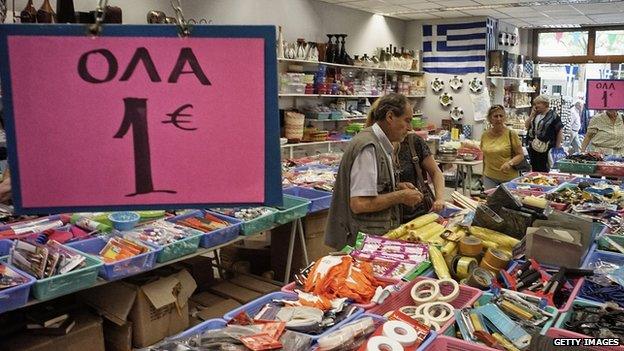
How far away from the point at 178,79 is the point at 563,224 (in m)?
1.99

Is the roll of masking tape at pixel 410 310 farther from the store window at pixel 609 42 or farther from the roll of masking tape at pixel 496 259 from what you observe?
the store window at pixel 609 42

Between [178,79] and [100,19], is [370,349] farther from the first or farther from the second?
[100,19]

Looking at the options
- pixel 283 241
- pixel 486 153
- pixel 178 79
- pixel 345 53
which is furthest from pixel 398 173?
pixel 345 53

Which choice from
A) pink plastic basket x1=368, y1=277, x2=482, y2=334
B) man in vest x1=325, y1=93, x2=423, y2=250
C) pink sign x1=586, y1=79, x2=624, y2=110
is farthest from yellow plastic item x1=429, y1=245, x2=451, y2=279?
pink sign x1=586, y1=79, x2=624, y2=110

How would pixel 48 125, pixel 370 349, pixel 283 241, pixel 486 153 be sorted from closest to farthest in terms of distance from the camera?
pixel 48 125 → pixel 370 349 → pixel 283 241 → pixel 486 153

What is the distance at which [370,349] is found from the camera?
4.91ft

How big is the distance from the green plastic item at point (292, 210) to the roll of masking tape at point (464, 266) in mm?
2031

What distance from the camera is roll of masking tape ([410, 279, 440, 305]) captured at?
1902 millimetres

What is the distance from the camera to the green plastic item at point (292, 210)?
4035 mm

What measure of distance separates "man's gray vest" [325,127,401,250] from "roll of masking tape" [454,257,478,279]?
806 mm

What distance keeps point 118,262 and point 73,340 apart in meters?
0.57

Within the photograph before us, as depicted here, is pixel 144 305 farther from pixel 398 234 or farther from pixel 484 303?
pixel 484 303

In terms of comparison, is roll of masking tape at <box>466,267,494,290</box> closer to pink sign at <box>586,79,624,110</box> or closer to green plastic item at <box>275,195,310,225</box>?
green plastic item at <box>275,195,310,225</box>

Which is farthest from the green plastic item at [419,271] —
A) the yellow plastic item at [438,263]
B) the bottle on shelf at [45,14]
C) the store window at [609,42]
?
the store window at [609,42]
